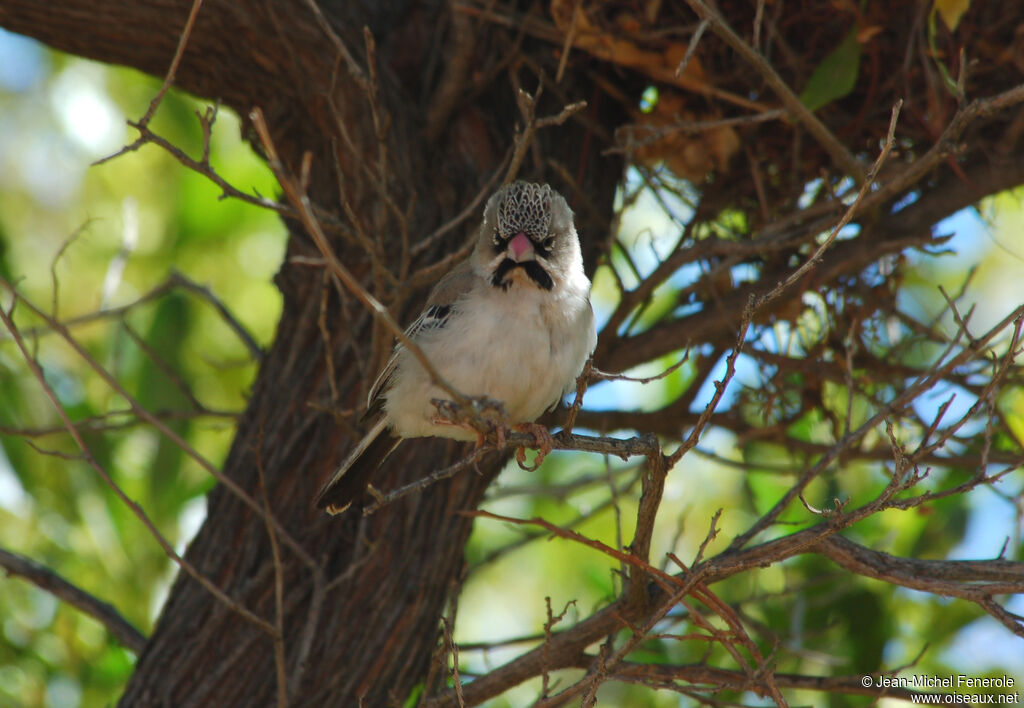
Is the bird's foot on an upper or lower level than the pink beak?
lower

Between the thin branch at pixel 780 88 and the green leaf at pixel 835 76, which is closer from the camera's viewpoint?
the thin branch at pixel 780 88

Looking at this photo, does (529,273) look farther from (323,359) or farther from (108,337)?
(108,337)

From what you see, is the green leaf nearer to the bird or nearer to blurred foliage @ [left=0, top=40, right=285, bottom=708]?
the bird

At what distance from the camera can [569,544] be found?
6.53 meters

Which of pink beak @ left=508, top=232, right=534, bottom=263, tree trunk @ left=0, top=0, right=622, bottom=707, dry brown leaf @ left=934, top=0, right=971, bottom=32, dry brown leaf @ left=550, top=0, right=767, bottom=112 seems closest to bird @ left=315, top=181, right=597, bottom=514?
pink beak @ left=508, top=232, right=534, bottom=263

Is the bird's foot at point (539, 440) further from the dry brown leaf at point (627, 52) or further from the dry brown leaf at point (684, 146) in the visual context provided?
the dry brown leaf at point (627, 52)

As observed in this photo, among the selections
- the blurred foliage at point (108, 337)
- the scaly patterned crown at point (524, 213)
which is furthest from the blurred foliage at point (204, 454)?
the scaly patterned crown at point (524, 213)

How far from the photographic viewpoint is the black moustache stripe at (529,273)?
350 centimetres

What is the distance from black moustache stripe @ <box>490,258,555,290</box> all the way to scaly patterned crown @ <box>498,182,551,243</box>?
107 millimetres

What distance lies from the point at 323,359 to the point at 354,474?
0.51m

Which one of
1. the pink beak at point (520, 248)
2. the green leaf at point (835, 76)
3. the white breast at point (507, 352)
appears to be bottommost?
the white breast at point (507, 352)

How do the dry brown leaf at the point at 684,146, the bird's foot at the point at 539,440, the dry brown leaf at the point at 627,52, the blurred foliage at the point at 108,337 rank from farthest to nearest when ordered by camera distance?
the blurred foliage at the point at 108,337 < the dry brown leaf at the point at 684,146 < the dry brown leaf at the point at 627,52 < the bird's foot at the point at 539,440

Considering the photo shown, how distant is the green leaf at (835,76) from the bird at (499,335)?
1015mm

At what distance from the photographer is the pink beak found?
137 inches
